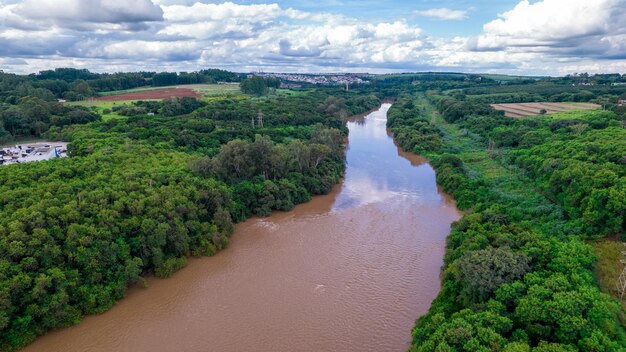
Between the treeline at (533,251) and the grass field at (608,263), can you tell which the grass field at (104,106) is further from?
the grass field at (608,263)

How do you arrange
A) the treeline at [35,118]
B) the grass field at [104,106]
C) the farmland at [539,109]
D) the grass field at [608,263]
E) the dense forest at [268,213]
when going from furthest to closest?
1. the farmland at [539,109]
2. the grass field at [104,106]
3. the treeline at [35,118]
4. the grass field at [608,263]
5. the dense forest at [268,213]

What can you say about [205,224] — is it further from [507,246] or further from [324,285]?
[507,246]

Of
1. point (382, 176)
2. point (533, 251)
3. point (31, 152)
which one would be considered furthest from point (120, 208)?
point (382, 176)

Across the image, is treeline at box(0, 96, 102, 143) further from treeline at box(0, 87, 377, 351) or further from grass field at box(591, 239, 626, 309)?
grass field at box(591, 239, 626, 309)

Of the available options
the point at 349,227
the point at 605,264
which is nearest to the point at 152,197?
the point at 349,227

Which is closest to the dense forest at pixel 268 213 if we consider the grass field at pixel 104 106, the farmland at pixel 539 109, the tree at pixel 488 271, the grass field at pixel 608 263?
the tree at pixel 488 271

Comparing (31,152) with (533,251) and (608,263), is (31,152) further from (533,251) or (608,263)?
(608,263)
